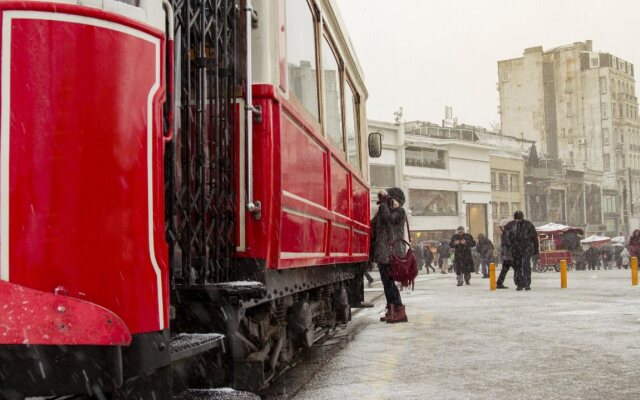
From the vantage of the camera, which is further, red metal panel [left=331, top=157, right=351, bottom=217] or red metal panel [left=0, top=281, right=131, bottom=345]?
red metal panel [left=331, top=157, right=351, bottom=217]

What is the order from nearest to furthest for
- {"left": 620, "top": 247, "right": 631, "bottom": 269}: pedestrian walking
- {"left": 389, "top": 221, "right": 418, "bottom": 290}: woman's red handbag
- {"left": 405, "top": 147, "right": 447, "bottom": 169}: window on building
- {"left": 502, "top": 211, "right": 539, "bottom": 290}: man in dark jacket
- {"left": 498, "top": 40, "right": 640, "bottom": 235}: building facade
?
{"left": 389, "top": 221, "right": 418, "bottom": 290}: woman's red handbag → {"left": 502, "top": 211, "right": 539, "bottom": 290}: man in dark jacket → {"left": 620, "top": 247, "right": 631, "bottom": 269}: pedestrian walking → {"left": 405, "top": 147, "right": 447, "bottom": 169}: window on building → {"left": 498, "top": 40, "right": 640, "bottom": 235}: building facade

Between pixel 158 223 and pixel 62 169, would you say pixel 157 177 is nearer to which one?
pixel 158 223

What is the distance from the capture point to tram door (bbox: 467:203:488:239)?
61812 millimetres

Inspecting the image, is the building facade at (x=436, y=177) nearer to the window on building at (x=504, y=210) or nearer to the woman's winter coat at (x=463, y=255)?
the window on building at (x=504, y=210)

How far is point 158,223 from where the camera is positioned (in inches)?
136

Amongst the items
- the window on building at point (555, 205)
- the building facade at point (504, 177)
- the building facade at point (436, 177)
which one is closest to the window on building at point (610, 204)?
the window on building at point (555, 205)

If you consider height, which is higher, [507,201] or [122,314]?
[507,201]

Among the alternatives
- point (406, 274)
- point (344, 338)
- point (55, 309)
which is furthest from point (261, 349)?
point (406, 274)

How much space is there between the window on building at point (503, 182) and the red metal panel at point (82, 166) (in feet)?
213

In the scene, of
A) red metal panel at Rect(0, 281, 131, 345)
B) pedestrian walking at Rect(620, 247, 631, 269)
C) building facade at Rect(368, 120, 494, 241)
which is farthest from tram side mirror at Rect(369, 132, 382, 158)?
building facade at Rect(368, 120, 494, 241)

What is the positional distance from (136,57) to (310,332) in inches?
145

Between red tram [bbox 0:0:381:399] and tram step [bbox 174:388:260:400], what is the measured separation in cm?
9

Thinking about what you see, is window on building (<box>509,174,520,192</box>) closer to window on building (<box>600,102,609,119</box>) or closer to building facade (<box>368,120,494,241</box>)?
building facade (<box>368,120,494,241</box>)

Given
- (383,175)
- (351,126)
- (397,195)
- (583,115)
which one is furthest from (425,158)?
(351,126)
